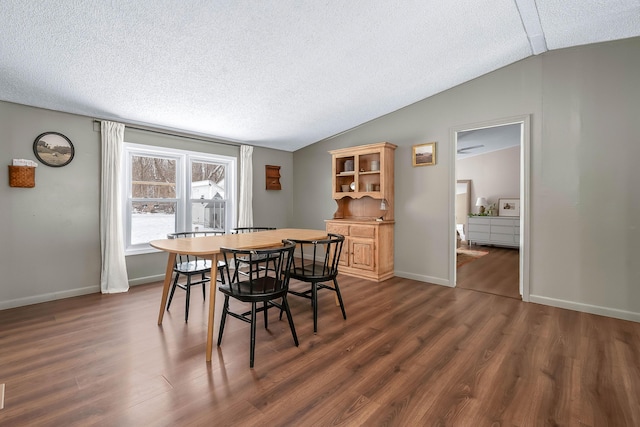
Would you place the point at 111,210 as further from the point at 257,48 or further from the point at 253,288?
the point at 257,48

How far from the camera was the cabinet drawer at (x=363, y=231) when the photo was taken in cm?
422

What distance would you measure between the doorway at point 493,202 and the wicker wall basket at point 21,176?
4.89 metres

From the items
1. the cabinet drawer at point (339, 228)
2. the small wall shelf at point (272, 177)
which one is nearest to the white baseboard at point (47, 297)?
the small wall shelf at point (272, 177)

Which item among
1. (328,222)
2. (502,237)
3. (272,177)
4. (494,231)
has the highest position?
(272,177)

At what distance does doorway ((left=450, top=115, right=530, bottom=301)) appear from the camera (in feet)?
11.3

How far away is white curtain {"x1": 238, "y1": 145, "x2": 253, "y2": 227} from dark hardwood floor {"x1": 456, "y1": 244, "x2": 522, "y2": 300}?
341cm

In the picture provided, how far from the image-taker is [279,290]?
2.29m

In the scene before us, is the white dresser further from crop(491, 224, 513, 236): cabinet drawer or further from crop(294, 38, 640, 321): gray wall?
crop(294, 38, 640, 321): gray wall

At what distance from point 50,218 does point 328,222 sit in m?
3.48

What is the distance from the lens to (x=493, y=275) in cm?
452

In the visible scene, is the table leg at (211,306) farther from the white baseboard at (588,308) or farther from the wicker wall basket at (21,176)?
the white baseboard at (588,308)

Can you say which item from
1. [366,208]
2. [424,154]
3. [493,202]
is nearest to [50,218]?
[366,208]

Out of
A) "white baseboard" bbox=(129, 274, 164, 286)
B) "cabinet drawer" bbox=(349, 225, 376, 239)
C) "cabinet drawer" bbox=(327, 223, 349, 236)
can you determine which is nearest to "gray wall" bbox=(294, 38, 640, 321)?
"cabinet drawer" bbox=(349, 225, 376, 239)

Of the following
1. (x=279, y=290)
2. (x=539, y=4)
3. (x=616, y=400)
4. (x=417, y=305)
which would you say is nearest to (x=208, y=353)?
(x=279, y=290)
